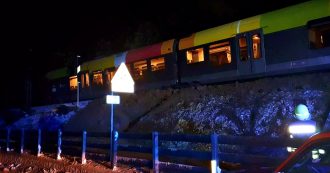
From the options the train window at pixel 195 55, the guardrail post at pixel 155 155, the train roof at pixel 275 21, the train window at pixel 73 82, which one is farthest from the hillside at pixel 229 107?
the train window at pixel 73 82

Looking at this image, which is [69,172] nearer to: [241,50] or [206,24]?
[241,50]

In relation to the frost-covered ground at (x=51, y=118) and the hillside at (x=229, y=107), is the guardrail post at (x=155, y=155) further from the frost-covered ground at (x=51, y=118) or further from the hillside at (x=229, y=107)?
the frost-covered ground at (x=51, y=118)

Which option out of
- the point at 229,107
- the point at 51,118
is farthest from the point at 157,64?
the point at 51,118

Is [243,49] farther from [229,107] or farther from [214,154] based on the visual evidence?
[214,154]

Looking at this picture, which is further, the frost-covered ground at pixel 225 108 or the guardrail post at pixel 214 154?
the frost-covered ground at pixel 225 108

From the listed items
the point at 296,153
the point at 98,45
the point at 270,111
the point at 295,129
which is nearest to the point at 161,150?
the point at 295,129

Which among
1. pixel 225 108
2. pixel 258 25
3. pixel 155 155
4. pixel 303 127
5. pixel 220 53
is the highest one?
pixel 258 25

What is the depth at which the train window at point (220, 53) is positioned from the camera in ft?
55.7

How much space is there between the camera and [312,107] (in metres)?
12.1

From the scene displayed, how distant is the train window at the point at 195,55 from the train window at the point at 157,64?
1914 millimetres

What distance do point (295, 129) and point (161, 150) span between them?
4091mm

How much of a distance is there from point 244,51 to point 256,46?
2.06 ft

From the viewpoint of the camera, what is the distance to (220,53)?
1733 centimetres

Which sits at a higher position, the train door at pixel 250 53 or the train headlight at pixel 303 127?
the train door at pixel 250 53
